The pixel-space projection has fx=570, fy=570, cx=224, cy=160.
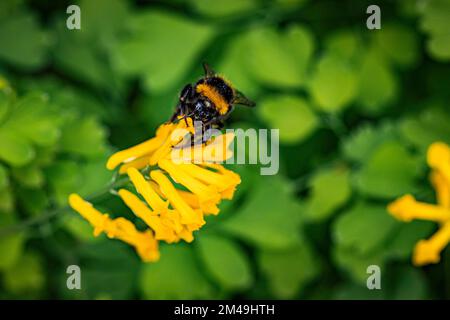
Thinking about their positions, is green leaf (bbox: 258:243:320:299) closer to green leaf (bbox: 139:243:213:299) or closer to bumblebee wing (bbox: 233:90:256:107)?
green leaf (bbox: 139:243:213:299)

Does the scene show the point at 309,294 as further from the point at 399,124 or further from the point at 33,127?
the point at 33,127

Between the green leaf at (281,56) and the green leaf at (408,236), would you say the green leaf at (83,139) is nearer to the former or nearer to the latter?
the green leaf at (281,56)

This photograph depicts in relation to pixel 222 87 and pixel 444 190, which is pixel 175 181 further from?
pixel 444 190

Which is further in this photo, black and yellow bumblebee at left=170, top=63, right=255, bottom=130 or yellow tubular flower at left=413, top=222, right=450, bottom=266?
yellow tubular flower at left=413, top=222, right=450, bottom=266

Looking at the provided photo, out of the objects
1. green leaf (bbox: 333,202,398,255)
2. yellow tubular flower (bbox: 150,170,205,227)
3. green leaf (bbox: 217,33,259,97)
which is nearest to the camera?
yellow tubular flower (bbox: 150,170,205,227)

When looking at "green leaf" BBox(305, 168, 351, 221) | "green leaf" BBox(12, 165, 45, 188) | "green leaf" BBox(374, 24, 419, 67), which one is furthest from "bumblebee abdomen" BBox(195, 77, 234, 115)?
"green leaf" BBox(374, 24, 419, 67)

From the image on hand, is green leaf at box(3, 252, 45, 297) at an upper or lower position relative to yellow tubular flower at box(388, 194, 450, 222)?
lower

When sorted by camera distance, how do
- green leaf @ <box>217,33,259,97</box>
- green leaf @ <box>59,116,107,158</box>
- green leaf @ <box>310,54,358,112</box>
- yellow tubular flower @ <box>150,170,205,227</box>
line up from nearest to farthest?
yellow tubular flower @ <box>150,170,205,227</box> → green leaf @ <box>59,116,107,158</box> → green leaf @ <box>310,54,358,112</box> → green leaf @ <box>217,33,259,97</box>

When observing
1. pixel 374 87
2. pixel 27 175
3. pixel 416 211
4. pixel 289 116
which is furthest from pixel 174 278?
pixel 374 87

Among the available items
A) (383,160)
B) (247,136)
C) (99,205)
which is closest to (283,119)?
(247,136)
